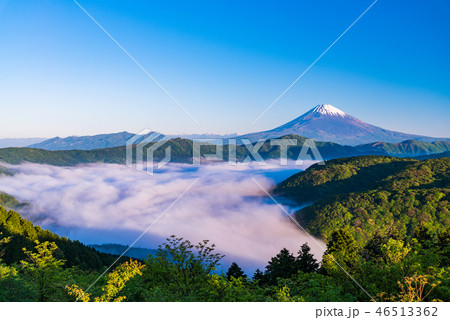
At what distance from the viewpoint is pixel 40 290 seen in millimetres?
15586

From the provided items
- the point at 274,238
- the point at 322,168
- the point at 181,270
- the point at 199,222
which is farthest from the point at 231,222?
the point at 181,270

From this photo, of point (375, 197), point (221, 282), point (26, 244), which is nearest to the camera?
point (221, 282)

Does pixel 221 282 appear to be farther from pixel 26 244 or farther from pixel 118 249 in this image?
pixel 118 249

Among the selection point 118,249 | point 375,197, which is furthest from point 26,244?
point 118,249

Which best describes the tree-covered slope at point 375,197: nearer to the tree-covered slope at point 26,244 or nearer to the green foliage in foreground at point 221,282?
the tree-covered slope at point 26,244

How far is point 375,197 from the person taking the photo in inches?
4754

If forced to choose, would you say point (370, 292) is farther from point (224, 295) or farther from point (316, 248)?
point (316, 248)

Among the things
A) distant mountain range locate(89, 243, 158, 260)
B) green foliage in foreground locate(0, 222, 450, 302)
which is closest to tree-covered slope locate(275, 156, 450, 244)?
green foliage in foreground locate(0, 222, 450, 302)

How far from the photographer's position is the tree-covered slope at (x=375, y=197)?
10369 centimetres

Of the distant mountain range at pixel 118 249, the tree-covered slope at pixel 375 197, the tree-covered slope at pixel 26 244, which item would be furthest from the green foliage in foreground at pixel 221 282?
the distant mountain range at pixel 118 249

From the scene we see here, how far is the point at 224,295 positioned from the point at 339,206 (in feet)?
378

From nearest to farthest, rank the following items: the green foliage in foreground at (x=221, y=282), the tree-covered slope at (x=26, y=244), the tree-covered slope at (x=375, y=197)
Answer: the green foliage in foreground at (x=221, y=282)
the tree-covered slope at (x=26, y=244)
the tree-covered slope at (x=375, y=197)

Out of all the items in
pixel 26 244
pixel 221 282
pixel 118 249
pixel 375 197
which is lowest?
pixel 118 249
